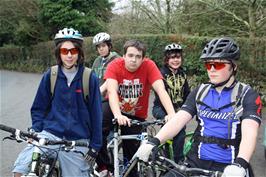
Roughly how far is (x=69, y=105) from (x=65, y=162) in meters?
0.52

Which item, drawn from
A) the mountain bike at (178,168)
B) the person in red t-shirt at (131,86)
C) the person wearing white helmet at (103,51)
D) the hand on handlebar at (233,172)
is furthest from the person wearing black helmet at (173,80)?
the hand on handlebar at (233,172)

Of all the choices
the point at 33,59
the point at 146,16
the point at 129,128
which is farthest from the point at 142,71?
the point at 33,59

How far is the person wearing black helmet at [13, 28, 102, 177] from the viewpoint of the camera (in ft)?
12.8

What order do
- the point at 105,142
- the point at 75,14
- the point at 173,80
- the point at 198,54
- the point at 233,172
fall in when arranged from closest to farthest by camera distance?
the point at 233,172
the point at 105,142
the point at 173,80
the point at 198,54
the point at 75,14

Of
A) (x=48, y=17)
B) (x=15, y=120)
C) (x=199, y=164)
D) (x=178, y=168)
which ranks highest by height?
(x=48, y=17)

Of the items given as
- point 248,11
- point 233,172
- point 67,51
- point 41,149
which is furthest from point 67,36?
point 248,11

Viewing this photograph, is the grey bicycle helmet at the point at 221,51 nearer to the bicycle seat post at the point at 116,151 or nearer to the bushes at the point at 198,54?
the bicycle seat post at the point at 116,151

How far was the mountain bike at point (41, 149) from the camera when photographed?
11.1 feet

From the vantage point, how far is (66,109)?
3.92 meters

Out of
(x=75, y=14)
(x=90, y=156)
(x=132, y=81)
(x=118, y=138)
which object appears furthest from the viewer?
(x=75, y=14)

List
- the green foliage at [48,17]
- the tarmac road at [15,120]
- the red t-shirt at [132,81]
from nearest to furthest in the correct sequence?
the red t-shirt at [132,81], the tarmac road at [15,120], the green foliage at [48,17]

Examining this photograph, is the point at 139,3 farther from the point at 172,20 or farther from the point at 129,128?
the point at 129,128

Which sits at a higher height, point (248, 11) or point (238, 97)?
point (248, 11)

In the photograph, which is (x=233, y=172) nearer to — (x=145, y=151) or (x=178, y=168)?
(x=178, y=168)
